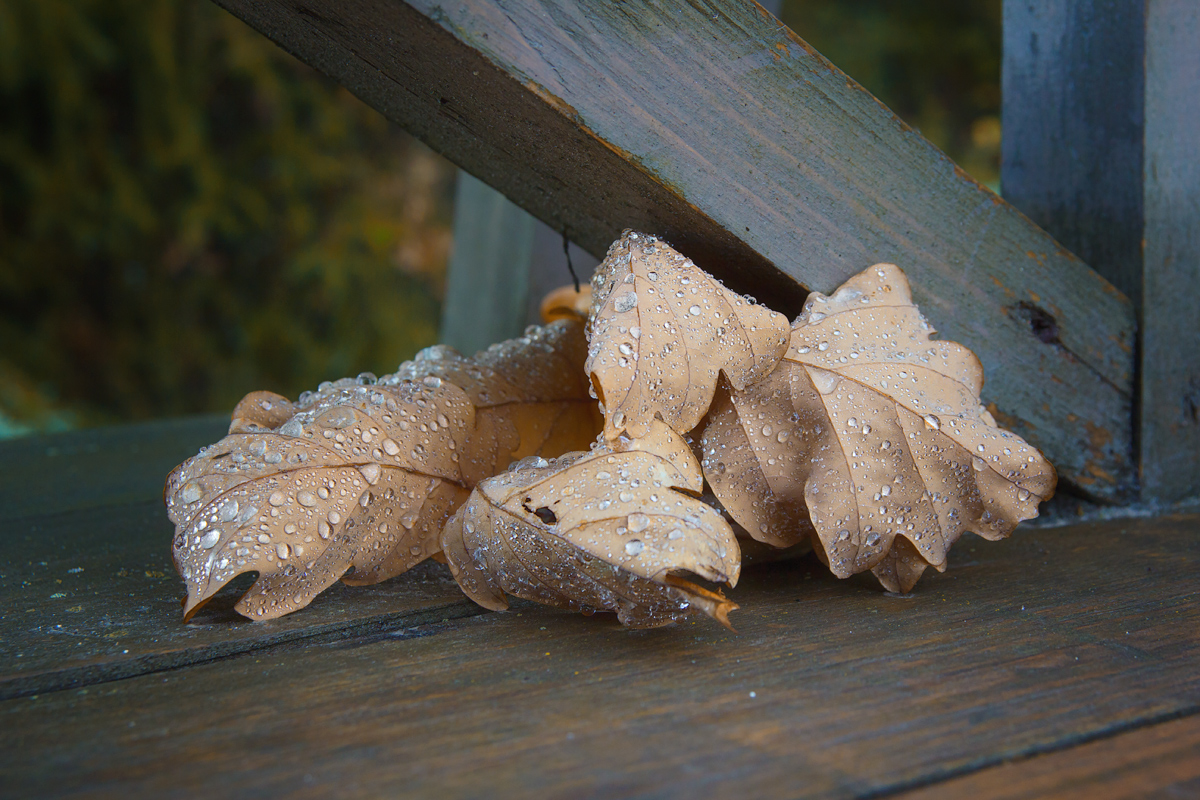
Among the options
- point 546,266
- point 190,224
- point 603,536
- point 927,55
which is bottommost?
point 190,224

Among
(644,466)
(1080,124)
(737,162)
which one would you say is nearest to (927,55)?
(1080,124)

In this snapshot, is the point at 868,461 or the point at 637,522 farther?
the point at 868,461

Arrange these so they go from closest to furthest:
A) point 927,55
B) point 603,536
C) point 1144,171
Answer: point 603,536, point 1144,171, point 927,55

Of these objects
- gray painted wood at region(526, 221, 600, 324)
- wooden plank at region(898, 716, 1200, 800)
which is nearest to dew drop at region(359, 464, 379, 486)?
wooden plank at region(898, 716, 1200, 800)

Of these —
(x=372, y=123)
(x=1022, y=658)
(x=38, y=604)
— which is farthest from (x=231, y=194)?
(x=1022, y=658)

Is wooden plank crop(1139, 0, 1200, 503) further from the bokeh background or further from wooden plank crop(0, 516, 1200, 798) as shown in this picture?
the bokeh background

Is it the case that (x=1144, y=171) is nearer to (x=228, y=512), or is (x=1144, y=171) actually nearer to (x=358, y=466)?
(x=358, y=466)

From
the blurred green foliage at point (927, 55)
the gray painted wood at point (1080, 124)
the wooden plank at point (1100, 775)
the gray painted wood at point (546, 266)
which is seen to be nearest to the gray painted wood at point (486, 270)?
the gray painted wood at point (546, 266)
